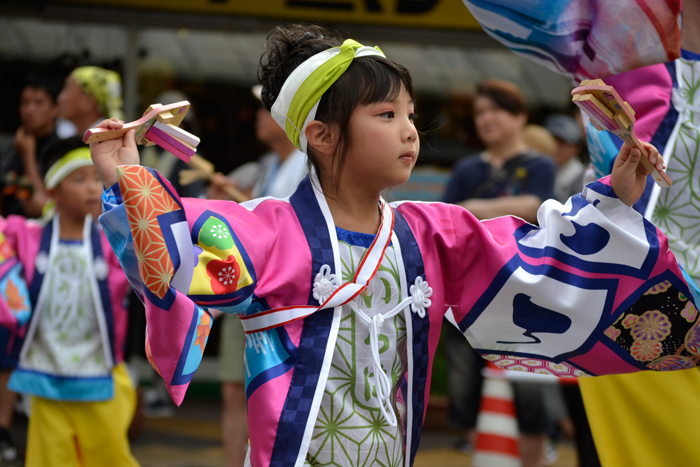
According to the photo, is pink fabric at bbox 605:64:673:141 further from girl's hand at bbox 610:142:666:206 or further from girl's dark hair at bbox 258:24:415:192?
girl's dark hair at bbox 258:24:415:192

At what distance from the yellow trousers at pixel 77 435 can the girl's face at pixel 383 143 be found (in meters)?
2.06

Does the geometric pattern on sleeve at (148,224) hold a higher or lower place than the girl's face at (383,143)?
lower

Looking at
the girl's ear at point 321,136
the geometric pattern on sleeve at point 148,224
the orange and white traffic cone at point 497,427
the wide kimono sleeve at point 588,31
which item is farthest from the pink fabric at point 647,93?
the orange and white traffic cone at point 497,427

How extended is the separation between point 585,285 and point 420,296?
0.46 m

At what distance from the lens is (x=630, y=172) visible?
6.68ft

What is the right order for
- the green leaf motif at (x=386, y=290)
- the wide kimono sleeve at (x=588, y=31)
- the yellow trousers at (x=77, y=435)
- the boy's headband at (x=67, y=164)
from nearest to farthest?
the green leaf motif at (x=386, y=290) → the wide kimono sleeve at (x=588, y=31) → the yellow trousers at (x=77, y=435) → the boy's headband at (x=67, y=164)

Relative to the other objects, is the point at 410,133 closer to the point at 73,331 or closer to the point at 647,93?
the point at 647,93

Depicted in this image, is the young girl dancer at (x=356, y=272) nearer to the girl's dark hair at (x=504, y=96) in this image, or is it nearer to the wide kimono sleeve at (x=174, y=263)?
the wide kimono sleeve at (x=174, y=263)

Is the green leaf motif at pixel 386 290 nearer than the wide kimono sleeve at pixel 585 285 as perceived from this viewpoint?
Yes

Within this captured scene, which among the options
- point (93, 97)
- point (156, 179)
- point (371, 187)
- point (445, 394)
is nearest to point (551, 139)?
point (445, 394)

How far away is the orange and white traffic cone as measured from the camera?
4.03 m

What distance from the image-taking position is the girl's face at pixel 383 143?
198 cm

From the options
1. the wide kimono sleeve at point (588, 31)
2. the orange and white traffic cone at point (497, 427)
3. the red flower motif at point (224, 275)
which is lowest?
the orange and white traffic cone at point (497, 427)

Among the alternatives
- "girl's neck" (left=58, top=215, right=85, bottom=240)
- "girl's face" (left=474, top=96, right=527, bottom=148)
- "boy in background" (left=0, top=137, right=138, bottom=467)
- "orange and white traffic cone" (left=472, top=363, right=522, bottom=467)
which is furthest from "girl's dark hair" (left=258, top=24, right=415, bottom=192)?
"girl's face" (left=474, top=96, right=527, bottom=148)
